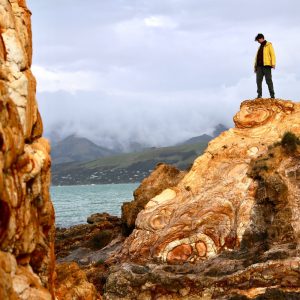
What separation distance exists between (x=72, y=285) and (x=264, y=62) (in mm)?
20819

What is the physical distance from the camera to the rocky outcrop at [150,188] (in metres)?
35.6

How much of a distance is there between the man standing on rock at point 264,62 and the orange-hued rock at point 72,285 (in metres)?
19.6

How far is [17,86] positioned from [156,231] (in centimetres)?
1692

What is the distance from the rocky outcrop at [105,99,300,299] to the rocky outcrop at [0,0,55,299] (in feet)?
33.7

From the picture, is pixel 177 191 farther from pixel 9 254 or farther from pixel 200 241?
pixel 9 254

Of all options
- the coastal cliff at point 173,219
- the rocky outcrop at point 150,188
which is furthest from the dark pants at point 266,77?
the rocky outcrop at point 150,188

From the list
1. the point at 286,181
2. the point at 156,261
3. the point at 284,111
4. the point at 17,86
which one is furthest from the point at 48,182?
the point at 284,111

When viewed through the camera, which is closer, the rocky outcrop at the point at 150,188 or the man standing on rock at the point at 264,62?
the man standing on rock at the point at 264,62

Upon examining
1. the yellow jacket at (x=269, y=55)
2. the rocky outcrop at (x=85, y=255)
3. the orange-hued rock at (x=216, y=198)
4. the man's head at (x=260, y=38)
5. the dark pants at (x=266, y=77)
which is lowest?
the rocky outcrop at (x=85, y=255)

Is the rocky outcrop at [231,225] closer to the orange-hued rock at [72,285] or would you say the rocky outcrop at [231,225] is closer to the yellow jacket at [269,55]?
the yellow jacket at [269,55]

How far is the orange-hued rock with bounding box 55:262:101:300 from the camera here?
18.2m

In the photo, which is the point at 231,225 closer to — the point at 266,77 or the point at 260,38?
the point at 266,77

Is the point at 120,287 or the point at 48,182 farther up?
the point at 48,182

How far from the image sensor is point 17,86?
13.9 metres
